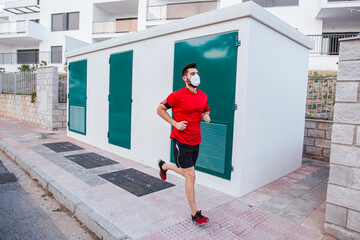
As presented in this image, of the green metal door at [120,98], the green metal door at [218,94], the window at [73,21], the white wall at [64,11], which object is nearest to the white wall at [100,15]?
the white wall at [64,11]

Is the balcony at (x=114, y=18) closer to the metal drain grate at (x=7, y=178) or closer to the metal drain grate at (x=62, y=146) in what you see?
the metal drain grate at (x=62, y=146)

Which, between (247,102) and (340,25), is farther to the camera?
(340,25)

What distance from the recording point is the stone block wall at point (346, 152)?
279cm

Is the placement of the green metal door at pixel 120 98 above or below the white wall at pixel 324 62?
below

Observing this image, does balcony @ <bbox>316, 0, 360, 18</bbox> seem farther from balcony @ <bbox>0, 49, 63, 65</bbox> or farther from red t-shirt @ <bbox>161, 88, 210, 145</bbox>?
balcony @ <bbox>0, 49, 63, 65</bbox>

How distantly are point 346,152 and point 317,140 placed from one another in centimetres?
473

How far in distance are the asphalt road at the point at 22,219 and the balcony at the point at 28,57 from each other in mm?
22741

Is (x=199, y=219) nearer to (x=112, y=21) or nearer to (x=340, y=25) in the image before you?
(x=340, y=25)

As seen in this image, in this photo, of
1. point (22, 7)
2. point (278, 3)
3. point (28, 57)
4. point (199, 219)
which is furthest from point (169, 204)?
point (22, 7)

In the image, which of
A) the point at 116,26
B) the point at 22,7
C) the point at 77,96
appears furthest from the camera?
the point at 22,7

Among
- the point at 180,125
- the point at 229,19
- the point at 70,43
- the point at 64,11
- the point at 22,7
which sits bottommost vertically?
the point at 180,125

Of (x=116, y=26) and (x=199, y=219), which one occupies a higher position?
(x=116, y=26)

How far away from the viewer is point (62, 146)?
769cm

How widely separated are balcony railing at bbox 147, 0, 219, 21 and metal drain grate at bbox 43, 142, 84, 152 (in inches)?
589
